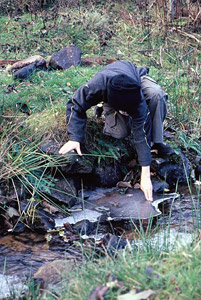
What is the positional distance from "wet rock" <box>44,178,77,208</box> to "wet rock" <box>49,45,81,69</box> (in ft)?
8.46

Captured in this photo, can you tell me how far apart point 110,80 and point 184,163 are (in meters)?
1.76

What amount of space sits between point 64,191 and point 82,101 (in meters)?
1.00

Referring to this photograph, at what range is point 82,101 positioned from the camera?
3.75 meters

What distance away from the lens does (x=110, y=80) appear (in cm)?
345

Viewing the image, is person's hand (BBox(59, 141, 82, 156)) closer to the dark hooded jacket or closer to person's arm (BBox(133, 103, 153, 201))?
the dark hooded jacket

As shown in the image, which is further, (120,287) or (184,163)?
(184,163)

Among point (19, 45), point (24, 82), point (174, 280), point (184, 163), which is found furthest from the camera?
point (19, 45)

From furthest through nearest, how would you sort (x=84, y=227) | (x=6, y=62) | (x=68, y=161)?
(x=6, y=62)
(x=68, y=161)
(x=84, y=227)

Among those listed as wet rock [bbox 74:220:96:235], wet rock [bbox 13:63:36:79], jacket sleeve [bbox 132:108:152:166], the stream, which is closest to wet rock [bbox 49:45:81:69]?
wet rock [bbox 13:63:36:79]

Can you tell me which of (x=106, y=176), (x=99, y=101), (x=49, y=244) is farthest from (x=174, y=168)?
(x=49, y=244)

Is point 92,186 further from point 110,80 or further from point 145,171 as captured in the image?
point 110,80

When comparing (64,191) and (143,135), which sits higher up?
(143,135)

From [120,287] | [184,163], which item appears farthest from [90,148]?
[120,287]

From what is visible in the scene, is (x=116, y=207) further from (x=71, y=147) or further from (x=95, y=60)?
(x=95, y=60)
